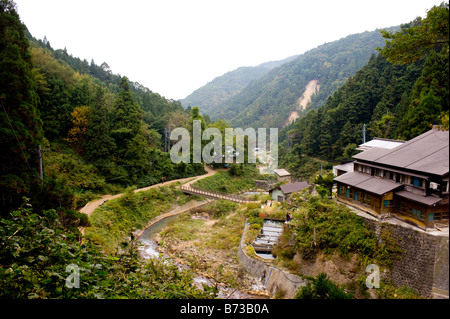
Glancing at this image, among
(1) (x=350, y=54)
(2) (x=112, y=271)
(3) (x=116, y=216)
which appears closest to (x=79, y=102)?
(3) (x=116, y=216)

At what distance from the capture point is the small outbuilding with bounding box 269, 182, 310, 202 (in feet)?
52.0

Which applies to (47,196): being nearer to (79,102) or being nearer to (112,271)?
(112,271)

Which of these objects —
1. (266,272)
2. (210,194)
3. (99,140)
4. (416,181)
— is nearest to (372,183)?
(416,181)

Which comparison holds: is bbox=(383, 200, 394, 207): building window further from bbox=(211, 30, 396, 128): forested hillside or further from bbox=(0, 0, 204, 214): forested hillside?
bbox=(211, 30, 396, 128): forested hillside

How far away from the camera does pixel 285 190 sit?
1611 centimetres

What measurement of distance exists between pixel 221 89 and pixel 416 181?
14080 cm

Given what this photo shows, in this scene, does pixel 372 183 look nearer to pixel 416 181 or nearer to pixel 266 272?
pixel 416 181

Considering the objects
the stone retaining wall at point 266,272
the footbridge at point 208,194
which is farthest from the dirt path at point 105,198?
the stone retaining wall at point 266,272

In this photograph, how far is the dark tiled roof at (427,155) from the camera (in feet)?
7.13

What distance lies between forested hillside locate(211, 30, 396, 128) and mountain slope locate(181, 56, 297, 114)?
72.0 ft

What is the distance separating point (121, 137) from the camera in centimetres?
1816

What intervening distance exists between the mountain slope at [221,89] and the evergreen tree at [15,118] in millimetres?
92495

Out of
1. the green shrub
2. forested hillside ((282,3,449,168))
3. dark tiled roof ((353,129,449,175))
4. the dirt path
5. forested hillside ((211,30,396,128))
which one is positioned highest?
forested hillside ((211,30,396,128))

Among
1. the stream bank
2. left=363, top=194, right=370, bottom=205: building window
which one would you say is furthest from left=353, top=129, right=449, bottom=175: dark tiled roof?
the stream bank
